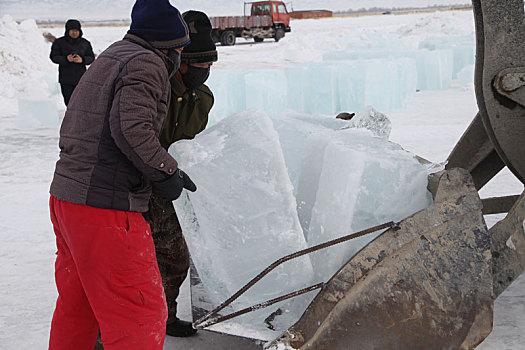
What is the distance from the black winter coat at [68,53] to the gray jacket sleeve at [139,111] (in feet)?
17.7

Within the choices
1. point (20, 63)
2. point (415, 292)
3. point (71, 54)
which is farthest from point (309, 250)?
point (20, 63)

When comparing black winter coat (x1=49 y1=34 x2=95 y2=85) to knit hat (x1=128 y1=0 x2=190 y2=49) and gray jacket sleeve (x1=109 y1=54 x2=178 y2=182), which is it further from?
gray jacket sleeve (x1=109 y1=54 x2=178 y2=182)

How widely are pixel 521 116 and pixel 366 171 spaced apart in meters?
0.76

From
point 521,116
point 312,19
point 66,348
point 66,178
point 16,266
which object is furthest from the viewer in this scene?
point 312,19

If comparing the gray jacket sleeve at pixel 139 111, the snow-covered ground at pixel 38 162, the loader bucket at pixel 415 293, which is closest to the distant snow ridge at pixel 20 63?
the snow-covered ground at pixel 38 162

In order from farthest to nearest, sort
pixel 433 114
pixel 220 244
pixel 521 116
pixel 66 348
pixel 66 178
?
pixel 433 114
pixel 521 116
pixel 220 244
pixel 66 348
pixel 66 178

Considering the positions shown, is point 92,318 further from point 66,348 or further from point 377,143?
point 377,143

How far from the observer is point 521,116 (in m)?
2.31

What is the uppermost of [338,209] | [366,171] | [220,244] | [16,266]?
[366,171]

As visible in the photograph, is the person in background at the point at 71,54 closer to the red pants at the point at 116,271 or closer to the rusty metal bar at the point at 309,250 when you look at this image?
the red pants at the point at 116,271

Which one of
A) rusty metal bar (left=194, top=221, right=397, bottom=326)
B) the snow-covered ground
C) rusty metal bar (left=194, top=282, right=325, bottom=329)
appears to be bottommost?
the snow-covered ground

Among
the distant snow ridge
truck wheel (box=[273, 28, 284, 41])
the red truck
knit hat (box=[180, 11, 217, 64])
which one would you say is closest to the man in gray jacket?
knit hat (box=[180, 11, 217, 64])

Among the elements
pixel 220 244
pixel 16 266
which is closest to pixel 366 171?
pixel 220 244

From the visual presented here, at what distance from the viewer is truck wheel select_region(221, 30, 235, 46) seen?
23516 millimetres
